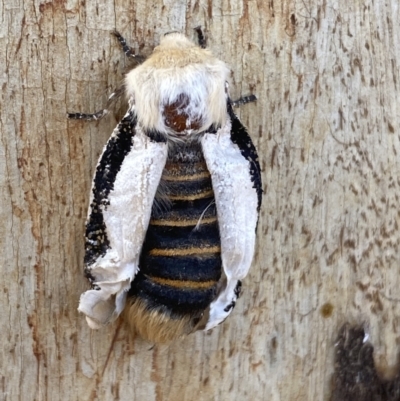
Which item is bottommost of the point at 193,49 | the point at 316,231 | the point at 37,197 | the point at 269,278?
the point at 269,278

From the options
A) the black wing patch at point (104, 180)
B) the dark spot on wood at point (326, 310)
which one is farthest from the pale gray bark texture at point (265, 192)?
the black wing patch at point (104, 180)

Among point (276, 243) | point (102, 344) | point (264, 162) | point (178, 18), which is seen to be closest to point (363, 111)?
point (264, 162)

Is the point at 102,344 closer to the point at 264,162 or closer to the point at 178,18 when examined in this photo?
the point at 264,162

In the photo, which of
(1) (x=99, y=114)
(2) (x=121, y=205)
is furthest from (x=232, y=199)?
(1) (x=99, y=114)

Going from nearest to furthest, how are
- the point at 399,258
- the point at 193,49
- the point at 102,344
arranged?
the point at 193,49
the point at 102,344
the point at 399,258

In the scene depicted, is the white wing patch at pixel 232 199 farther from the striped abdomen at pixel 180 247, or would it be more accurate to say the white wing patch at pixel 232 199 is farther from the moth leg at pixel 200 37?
the moth leg at pixel 200 37

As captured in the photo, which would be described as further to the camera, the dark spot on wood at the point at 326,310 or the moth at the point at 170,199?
the dark spot on wood at the point at 326,310

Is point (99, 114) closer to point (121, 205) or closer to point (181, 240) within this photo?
point (121, 205)

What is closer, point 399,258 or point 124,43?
point 124,43

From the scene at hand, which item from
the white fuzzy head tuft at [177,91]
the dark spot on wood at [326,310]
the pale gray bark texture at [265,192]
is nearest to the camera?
the white fuzzy head tuft at [177,91]
